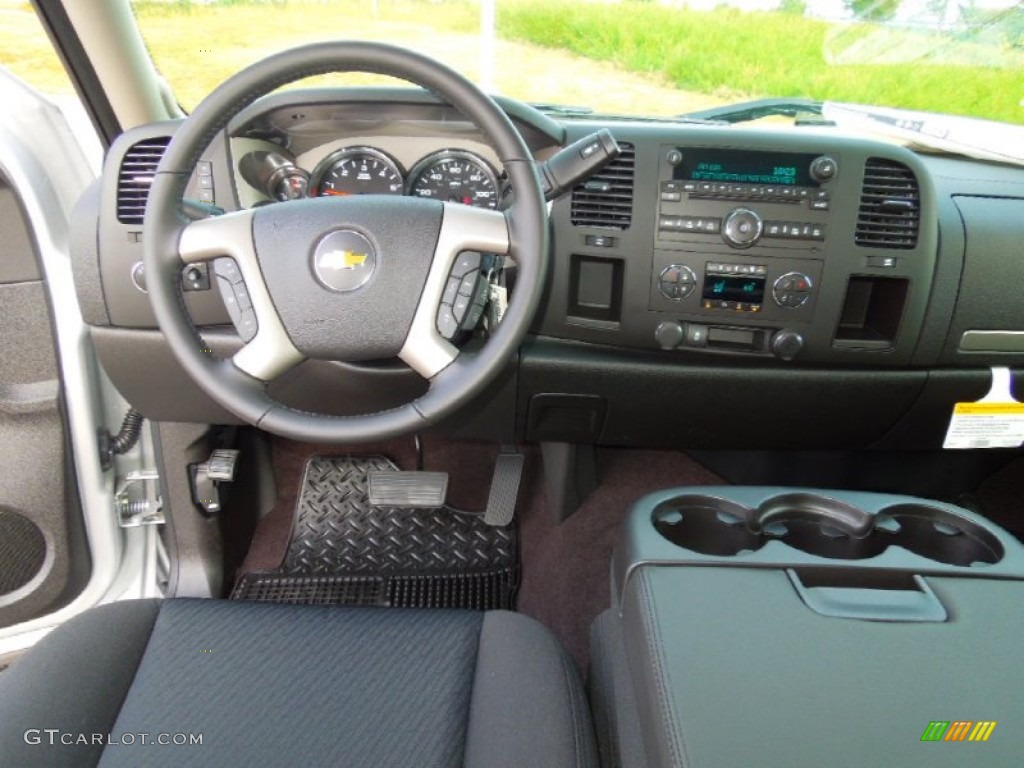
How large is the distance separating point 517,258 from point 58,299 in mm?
1050

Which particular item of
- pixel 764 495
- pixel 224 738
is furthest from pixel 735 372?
pixel 224 738

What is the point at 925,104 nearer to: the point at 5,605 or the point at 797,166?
the point at 797,166

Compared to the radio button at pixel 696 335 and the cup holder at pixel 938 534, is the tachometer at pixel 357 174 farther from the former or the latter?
the cup holder at pixel 938 534

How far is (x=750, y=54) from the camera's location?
4.99 feet

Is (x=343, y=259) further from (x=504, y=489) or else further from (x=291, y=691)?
(x=504, y=489)

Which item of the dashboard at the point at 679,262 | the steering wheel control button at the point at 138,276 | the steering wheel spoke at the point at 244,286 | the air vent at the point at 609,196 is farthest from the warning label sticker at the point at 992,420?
the steering wheel control button at the point at 138,276

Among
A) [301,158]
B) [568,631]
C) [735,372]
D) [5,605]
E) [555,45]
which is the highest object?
[555,45]

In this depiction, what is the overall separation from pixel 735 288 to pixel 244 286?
34.0 inches

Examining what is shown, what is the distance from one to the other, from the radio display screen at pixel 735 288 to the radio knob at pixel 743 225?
72mm

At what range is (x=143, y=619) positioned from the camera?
3.62 feet

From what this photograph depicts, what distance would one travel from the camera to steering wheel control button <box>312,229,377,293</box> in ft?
3.29

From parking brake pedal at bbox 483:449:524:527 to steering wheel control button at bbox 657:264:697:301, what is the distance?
75 centimetres

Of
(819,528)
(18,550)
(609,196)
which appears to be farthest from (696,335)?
(18,550)

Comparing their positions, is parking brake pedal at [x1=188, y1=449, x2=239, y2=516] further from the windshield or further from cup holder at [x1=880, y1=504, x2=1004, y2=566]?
cup holder at [x1=880, y1=504, x2=1004, y2=566]
